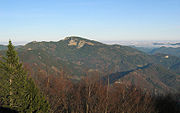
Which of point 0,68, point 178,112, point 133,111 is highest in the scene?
point 0,68

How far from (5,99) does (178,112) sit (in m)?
40.6

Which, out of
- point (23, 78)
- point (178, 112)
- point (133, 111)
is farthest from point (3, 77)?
point (178, 112)

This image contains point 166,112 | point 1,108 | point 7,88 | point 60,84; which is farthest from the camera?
point 60,84

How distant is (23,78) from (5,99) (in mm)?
3753

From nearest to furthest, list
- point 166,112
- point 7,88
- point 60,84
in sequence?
point 7,88 → point 166,112 → point 60,84

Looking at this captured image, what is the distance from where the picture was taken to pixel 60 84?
6812cm

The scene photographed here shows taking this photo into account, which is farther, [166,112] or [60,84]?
[60,84]

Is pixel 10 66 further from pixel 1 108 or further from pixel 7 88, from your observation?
pixel 1 108

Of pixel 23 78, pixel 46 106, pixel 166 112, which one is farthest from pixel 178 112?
pixel 23 78

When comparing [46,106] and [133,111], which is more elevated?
[46,106]

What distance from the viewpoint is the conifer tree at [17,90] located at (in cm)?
2344

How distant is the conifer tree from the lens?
2344cm

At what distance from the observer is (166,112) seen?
143 ft

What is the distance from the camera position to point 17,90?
82.2ft
